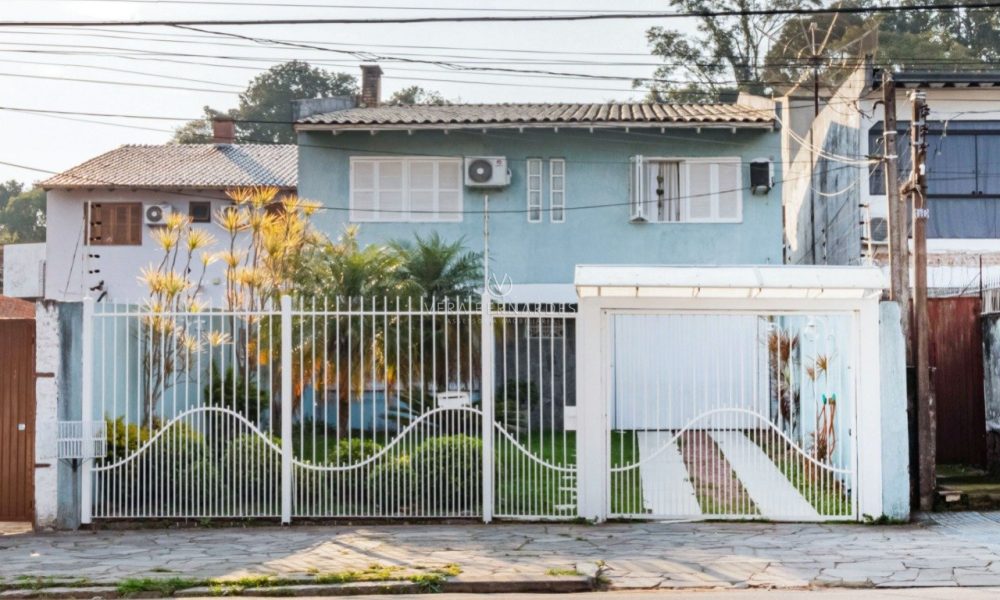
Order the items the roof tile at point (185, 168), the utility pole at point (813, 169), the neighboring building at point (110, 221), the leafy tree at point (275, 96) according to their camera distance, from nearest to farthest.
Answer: the utility pole at point (813, 169) < the neighboring building at point (110, 221) < the roof tile at point (185, 168) < the leafy tree at point (275, 96)

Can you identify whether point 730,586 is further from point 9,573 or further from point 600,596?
point 9,573

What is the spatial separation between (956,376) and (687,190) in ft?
26.3

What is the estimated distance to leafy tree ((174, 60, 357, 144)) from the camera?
50.0 metres

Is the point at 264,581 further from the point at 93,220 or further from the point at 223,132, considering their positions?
the point at 223,132

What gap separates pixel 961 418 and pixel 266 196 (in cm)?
1054

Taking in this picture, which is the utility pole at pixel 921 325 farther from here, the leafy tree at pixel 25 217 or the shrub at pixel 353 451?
the leafy tree at pixel 25 217

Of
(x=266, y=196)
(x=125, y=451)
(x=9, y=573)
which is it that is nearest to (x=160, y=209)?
(x=266, y=196)

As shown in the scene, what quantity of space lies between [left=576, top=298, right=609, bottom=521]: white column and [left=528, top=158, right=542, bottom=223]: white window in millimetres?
11223

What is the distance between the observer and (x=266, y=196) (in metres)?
17.0

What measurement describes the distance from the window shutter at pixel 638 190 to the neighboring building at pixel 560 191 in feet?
0.11

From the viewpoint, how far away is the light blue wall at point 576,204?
905 inches

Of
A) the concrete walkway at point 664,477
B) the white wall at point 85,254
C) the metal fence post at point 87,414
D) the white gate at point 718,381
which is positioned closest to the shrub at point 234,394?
the metal fence post at point 87,414

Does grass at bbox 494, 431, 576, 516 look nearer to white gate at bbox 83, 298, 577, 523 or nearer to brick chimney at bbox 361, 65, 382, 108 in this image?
white gate at bbox 83, 298, 577, 523

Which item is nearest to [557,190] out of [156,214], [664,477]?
[156,214]
